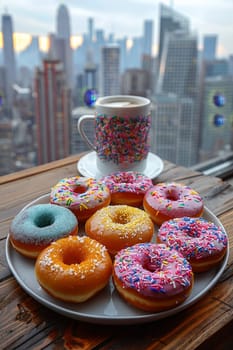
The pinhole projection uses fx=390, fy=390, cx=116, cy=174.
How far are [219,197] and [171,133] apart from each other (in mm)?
749

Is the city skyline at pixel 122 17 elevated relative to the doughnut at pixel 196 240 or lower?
elevated

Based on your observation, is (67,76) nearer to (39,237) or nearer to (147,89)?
(147,89)

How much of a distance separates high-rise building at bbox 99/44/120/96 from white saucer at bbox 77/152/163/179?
484 mm

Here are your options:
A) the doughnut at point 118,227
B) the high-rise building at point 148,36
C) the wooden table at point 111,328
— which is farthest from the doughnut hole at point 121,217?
the high-rise building at point 148,36

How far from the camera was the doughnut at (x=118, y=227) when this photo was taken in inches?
28.4

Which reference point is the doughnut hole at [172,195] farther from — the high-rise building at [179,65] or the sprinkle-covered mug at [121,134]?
the high-rise building at [179,65]

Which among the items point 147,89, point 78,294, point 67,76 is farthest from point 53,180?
point 147,89

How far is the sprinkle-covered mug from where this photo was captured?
1.01 meters

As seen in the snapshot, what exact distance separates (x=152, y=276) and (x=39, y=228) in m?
0.24

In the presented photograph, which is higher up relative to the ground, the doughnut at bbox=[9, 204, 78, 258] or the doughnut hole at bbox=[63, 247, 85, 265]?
the doughnut at bbox=[9, 204, 78, 258]

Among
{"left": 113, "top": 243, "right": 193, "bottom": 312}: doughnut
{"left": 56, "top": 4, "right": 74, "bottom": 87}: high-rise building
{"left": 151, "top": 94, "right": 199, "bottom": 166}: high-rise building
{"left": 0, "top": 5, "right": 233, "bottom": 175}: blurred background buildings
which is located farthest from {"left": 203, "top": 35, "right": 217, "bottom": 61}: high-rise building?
{"left": 113, "top": 243, "right": 193, "bottom": 312}: doughnut

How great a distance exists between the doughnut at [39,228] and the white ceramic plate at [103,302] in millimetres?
31

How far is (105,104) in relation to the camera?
1.08m

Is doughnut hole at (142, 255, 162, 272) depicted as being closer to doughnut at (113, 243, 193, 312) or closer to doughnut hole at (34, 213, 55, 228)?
doughnut at (113, 243, 193, 312)
